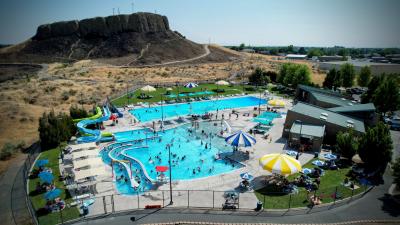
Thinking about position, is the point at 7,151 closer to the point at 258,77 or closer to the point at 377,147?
the point at 377,147

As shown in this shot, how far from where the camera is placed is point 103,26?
140m

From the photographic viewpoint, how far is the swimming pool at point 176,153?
2767 centimetres

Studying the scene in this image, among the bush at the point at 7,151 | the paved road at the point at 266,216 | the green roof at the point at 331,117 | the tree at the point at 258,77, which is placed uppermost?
the tree at the point at 258,77

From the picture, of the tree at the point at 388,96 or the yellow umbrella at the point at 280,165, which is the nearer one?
the yellow umbrella at the point at 280,165

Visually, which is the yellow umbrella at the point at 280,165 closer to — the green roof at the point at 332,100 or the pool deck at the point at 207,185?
the pool deck at the point at 207,185

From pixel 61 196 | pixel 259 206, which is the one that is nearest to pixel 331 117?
pixel 259 206

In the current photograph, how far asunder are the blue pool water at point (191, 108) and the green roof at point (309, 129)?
19507mm

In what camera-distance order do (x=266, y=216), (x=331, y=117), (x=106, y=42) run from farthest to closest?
(x=106, y=42) < (x=331, y=117) < (x=266, y=216)

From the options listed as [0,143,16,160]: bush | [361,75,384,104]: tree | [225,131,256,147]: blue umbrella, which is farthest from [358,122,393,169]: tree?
[0,143,16,160]: bush

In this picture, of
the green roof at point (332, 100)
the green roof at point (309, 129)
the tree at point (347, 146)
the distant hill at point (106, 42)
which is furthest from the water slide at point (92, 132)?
the distant hill at point (106, 42)

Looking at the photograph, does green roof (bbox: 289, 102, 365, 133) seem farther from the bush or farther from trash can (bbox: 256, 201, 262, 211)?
the bush

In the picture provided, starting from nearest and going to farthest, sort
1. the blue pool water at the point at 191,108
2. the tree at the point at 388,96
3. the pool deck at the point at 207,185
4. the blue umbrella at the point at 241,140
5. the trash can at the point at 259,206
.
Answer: the trash can at the point at 259,206 → the pool deck at the point at 207,185 → the blue umbrella at the point at 241,140 → the tree at the point at 388,96 → the blue pool water at the point at 191,108

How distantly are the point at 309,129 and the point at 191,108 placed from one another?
79.6ft

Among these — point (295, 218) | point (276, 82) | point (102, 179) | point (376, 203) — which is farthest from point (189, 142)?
point (276, 82)
